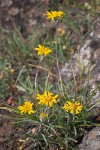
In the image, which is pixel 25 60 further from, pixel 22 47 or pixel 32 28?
pixel 32 28

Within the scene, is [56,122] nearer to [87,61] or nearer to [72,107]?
[72,107]

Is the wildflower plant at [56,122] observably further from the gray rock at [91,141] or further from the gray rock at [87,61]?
the gray rock at [87,61]

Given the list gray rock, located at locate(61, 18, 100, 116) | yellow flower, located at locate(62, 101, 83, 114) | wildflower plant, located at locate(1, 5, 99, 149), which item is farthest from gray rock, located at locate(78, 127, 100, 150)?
gray rock, located at locate(61, 18, 100, 116)

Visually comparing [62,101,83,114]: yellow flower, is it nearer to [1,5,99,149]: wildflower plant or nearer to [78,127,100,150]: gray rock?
[1,5,99,149]: wildflower plant

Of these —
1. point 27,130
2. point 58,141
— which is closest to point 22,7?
point 27,130

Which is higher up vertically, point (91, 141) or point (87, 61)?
point (87, 61)

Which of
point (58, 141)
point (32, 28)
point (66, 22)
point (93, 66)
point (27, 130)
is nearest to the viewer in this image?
point (58, 141)

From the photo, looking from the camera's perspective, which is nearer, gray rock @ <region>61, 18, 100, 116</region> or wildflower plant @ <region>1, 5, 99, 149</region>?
wildflower plant @ <region>1, 5, 99, 149</region>

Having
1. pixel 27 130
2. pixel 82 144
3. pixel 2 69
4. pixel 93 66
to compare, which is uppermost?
pixel 2 69

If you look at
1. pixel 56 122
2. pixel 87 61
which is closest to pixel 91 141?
pixel 56 122
